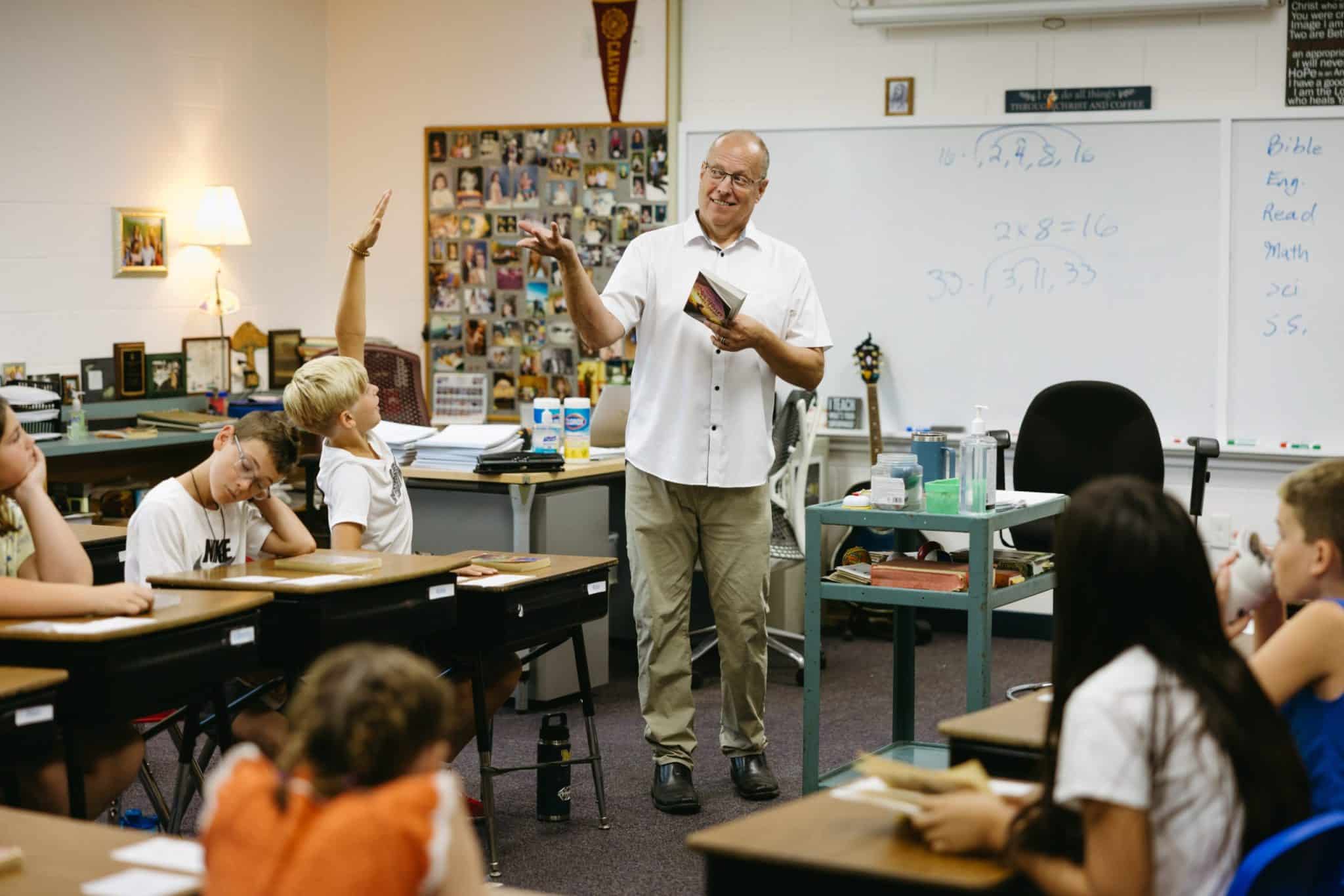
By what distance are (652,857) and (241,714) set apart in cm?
100

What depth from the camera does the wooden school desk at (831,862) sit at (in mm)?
1541

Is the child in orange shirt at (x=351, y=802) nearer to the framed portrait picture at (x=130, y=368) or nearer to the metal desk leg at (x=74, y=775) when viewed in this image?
the metal desk leg at (x=74, y=775)

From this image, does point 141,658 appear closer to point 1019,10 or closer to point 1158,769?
point 1158,769

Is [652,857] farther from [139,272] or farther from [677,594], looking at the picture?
[139,272]

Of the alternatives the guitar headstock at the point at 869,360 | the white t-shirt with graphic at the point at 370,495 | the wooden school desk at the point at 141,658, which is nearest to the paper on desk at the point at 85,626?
the wooden school desk at the point at 141,658

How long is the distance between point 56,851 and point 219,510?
1.72 metres

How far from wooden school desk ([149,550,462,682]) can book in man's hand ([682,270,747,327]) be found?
0.86 m

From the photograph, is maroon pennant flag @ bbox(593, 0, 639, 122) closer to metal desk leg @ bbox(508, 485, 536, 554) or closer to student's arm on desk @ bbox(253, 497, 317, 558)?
metal desk leg @ bbox(508, 485, 536, 554)

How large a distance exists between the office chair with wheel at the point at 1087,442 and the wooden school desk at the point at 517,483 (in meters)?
1.38

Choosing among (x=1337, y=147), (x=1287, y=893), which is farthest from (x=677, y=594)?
(x=1337, y=147)

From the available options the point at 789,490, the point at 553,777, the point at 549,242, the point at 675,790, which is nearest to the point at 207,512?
the point at 549,242

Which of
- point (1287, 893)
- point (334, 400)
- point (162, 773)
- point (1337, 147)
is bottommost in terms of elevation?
point (162, 773)

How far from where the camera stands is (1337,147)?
17.7 feet

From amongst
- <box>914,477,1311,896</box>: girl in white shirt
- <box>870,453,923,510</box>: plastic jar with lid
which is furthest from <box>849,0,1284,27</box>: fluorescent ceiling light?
<box>914,477,1311,896</box>: girl in white shirt
